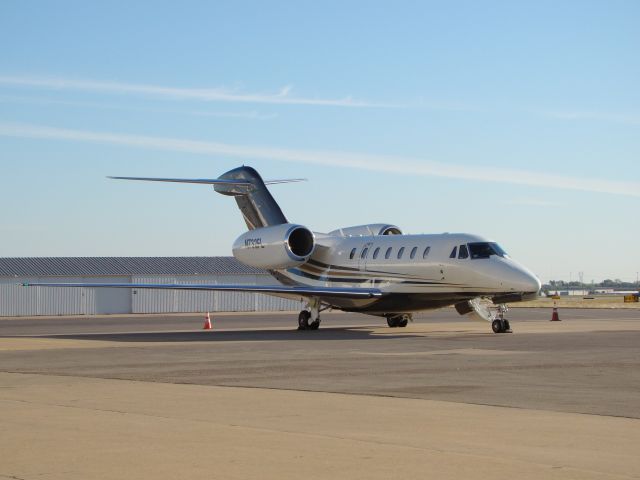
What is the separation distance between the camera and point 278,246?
36.5 m

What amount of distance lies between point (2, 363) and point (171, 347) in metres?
5.85

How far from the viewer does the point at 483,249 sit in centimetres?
3189

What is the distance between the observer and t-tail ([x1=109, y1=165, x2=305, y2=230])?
129ft

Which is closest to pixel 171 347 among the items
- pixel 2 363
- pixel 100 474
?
pixel 2 363

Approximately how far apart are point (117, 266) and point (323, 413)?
64.5 meters

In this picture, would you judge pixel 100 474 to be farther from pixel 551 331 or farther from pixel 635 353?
pixel 551 331

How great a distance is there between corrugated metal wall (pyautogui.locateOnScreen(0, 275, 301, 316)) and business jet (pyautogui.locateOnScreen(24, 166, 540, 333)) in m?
28.6

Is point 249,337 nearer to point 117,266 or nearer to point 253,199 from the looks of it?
point 253,199

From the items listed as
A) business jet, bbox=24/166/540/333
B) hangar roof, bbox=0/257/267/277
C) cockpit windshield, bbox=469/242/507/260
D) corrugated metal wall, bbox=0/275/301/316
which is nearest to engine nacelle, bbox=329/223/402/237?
business jet, bbox=24/166/540/333

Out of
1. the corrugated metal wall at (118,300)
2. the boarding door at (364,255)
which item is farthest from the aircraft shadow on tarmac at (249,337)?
the corrugated metal wall at (118,300)

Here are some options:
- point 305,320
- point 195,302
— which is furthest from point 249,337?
point 195,302

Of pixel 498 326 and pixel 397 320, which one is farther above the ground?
pixel 397 320

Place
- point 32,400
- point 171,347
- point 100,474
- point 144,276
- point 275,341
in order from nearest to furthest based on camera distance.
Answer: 1. point 100,474
2. point 32,400
3. point 171,347
4. point 275,341
5. point 144,276

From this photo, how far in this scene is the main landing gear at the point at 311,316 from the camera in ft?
118
